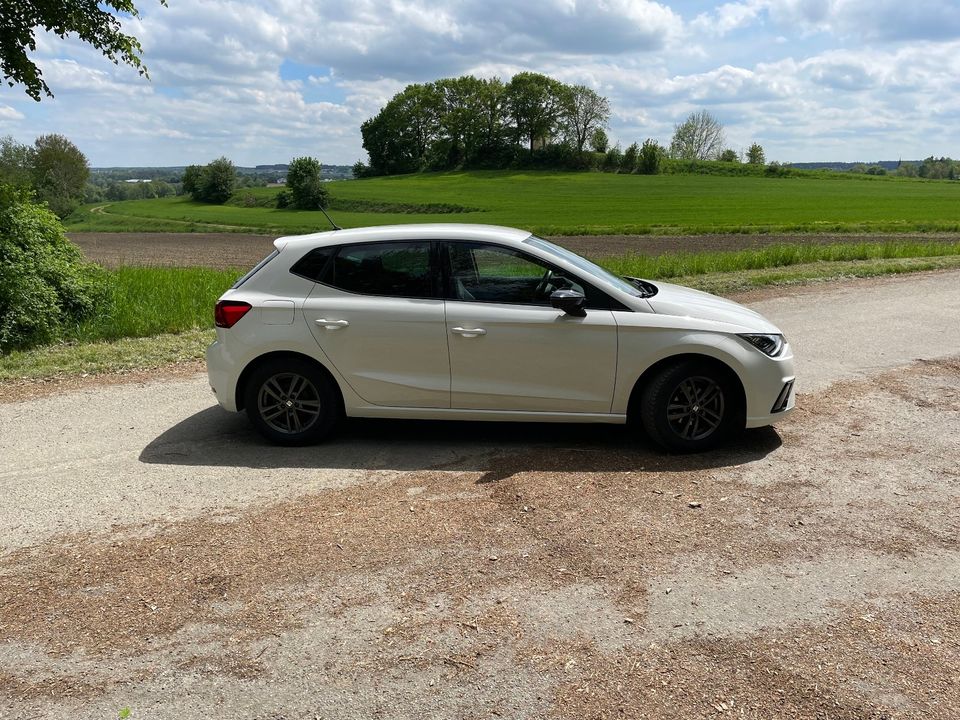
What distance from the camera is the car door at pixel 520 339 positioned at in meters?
5.55

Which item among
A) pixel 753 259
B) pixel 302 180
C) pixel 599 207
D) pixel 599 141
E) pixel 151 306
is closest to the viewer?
pixel 151 306

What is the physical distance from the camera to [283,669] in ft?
10.6

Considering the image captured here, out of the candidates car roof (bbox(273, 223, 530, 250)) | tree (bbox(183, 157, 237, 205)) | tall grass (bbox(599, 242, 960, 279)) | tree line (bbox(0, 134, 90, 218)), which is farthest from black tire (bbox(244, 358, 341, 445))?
tree (bbox(183, 157, 237, 205))

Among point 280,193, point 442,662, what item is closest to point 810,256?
point 442,662

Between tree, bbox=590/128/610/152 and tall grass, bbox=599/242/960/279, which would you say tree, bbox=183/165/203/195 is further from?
tall grass, bbox=599/242/960/279

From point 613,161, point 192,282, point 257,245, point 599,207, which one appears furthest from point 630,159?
point 192,282

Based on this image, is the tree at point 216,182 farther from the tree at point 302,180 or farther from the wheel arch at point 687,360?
the wheel arch at point 687,360

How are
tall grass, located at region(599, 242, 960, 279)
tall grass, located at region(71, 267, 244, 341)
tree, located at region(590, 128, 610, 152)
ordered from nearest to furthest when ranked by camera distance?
tall grass, located at region(71, 267, 244, 341) < tall grass, located at region(599, 242, 960, 279) < tree, located at region(590, 128, 610, 152)

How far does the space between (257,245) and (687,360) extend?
1506 inches

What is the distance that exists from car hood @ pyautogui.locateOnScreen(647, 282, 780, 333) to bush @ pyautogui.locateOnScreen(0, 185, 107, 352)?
7.82 metres

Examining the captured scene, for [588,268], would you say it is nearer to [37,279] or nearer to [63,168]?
[37,279]

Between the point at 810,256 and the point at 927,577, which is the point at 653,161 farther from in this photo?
the point at 927,577

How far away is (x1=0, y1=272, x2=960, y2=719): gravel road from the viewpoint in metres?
3.08

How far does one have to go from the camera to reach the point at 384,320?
5.67 m
